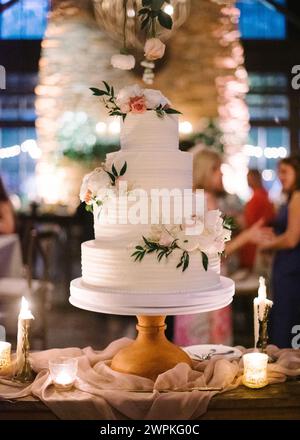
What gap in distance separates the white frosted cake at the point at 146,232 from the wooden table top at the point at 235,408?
343mm

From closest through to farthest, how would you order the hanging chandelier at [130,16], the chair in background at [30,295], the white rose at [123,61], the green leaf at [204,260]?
1. the green leaf at [204,260]
2. the white rose at [123,61]
3. the hanging chandelier at [130,16]
4. the chair in background at [30,295]

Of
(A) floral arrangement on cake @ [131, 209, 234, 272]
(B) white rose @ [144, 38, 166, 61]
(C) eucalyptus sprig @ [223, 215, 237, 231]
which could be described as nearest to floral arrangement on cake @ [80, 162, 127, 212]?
(A) floral arrangement on cake @ [131, 209, 234, 272]

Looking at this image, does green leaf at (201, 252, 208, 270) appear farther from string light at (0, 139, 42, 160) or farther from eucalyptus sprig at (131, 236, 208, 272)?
string light at (0, 139, 42, 160)

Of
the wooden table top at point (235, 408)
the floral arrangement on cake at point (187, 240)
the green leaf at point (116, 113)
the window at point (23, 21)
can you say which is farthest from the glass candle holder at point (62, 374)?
the window at point (23, 21)

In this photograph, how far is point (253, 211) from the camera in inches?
209

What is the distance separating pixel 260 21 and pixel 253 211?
3.50 m

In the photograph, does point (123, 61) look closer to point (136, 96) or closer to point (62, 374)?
point (136, 96)

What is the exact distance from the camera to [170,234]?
83.3 inches

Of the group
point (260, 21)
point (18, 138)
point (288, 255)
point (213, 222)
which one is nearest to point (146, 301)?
point (213, 222)

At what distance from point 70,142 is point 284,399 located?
5.43 meters

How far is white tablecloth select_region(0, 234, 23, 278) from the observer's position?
502cm

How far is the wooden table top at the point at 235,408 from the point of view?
2020 millimetres

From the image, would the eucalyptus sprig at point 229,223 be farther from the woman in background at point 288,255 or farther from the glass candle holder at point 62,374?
the woman in background at point 288,255
